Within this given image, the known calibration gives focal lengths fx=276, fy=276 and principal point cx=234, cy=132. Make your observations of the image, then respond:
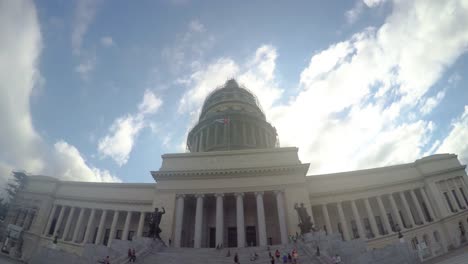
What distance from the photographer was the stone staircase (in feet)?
71.7

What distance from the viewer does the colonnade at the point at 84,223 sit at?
124 feet

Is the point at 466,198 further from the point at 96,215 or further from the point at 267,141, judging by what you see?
the point at 96,215

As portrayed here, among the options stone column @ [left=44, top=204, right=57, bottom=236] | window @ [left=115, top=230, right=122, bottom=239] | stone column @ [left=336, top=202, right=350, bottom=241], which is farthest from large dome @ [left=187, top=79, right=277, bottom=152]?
stone column @ [left=44, top=204, right=57, bottom=236]

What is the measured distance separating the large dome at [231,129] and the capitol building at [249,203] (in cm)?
934

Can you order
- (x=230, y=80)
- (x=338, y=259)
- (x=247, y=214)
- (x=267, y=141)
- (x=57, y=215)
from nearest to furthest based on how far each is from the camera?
(x=338, y=259) < (x=247, y=214) < (x=57, y=215) < (x=267, y=141) < (x=230, y=80)

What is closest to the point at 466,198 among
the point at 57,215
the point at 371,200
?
the point at 371,200

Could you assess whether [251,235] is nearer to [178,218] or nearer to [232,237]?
[232,237]

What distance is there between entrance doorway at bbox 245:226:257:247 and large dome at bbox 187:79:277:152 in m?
15.7

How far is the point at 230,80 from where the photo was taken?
67.5 metres

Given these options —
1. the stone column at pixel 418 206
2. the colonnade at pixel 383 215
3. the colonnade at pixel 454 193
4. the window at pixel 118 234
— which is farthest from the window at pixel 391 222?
the window at pixel 118 234

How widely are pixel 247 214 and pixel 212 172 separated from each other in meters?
7.65

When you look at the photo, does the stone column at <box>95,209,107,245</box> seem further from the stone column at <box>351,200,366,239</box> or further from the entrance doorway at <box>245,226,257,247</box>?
the stone column at <box>351,200,366,239</box>

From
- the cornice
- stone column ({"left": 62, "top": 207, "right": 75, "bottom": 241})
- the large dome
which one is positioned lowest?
stone column ({"left": 62, "top": 207, "right": 75, "bottom": 241})

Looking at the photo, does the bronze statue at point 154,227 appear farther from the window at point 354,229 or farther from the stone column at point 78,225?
the window at point 354,229
